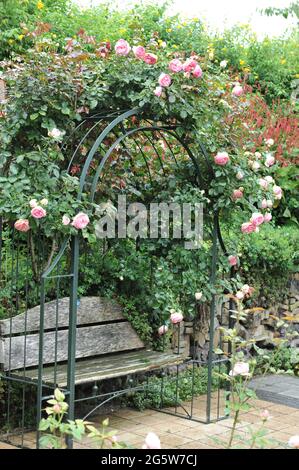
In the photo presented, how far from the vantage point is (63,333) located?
473 cm

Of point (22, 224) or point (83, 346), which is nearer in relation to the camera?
point (22, 224)

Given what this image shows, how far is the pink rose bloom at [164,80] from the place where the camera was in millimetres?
4316

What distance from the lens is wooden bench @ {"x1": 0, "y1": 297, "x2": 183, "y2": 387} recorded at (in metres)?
4.35

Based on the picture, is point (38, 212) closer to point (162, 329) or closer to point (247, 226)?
point (247, 226)

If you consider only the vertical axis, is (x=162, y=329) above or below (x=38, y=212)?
below

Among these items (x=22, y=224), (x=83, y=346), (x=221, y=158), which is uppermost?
(x=221, y=158)

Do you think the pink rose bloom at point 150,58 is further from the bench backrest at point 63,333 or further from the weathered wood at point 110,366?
the weathered wood at point 110,366

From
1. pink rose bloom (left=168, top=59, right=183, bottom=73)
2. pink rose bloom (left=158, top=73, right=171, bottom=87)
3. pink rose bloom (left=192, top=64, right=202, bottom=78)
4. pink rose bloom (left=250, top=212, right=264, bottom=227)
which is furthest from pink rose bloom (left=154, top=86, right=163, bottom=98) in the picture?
pink rose bloom (left=250, top=212, right=264, bottom=227)

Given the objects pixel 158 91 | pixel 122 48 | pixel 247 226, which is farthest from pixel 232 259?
pixel 122 48

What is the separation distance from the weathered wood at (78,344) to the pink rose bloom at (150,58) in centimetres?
175

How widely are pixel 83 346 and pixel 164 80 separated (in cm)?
185

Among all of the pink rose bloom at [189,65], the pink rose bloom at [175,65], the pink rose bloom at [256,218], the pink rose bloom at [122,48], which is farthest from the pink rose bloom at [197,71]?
the pink rose bloom at [256,218]

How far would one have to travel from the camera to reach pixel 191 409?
16.2 feet

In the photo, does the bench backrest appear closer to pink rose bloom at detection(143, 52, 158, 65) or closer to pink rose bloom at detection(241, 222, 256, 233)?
pink rose bloom at detection(241, 222, 256, 233)
